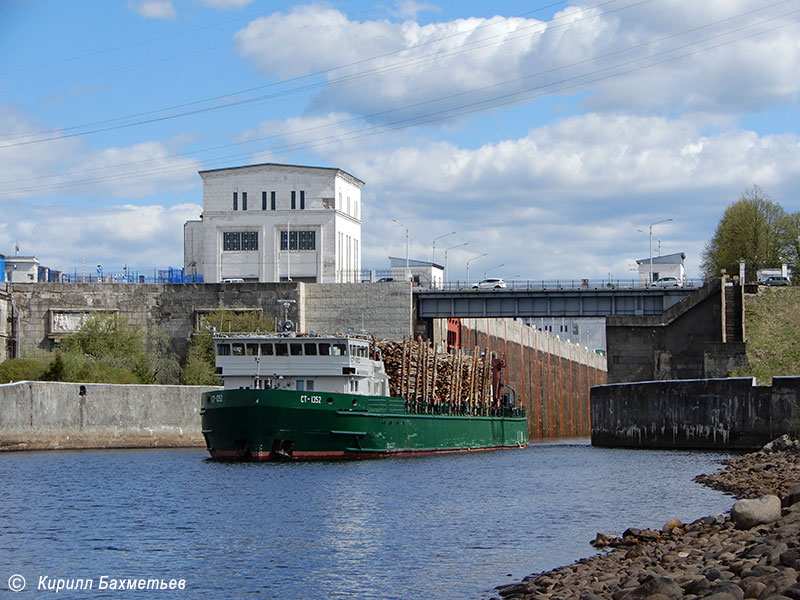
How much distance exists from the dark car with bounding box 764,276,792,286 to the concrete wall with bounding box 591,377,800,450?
17.4 metres

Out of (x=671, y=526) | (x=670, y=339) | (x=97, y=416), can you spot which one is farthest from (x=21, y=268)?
(x=671, y=526)

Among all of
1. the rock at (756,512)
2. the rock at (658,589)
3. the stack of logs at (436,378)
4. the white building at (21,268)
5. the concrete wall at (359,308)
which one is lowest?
the rock at (658,589)

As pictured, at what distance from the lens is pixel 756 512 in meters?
19.9

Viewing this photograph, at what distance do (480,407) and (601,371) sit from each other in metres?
68.4

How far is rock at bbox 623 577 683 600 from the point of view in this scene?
46.0 feet

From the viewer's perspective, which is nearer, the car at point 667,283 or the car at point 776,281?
the car at point 776,281

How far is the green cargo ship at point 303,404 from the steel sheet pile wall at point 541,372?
43328 millimetres

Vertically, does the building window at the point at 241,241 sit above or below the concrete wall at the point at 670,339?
above

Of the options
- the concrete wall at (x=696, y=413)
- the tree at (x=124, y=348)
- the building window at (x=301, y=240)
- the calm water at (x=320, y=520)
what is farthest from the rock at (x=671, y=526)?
the building window at (x=301, y=240)

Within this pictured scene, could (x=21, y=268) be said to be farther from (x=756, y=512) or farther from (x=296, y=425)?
(x=756, y=512)

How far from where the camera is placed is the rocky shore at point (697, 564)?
13.9 metres

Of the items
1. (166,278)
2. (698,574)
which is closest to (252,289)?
(166,278)

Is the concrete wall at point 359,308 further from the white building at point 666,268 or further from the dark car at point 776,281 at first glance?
the white building at point 666,268

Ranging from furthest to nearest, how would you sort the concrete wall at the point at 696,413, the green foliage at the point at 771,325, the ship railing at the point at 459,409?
the green foliage at the point at 771,325 < the ship railing at the point at 459,409 < the concrete wall at the point at 696,413
